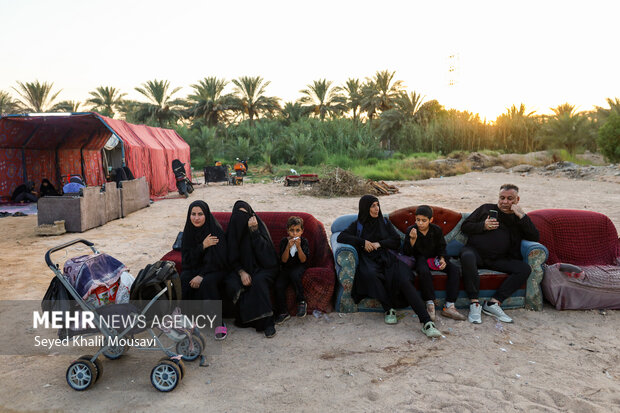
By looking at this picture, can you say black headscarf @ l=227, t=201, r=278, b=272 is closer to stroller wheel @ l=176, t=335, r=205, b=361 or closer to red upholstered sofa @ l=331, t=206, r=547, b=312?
red upholstered sofa @ l=331, t=206, r=547, b=312

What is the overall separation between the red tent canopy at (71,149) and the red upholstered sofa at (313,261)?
30.9 feet

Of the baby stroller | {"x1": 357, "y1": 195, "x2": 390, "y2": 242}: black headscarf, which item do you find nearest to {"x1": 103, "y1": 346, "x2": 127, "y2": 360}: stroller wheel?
the baby stroller

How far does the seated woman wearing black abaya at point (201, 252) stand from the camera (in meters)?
3.88

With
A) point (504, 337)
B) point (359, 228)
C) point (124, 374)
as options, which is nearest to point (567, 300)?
point (504, 337)

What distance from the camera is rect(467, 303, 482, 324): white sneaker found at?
3961mm

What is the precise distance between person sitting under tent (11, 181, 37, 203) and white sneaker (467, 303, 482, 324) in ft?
45.5

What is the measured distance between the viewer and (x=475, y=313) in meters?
4.02

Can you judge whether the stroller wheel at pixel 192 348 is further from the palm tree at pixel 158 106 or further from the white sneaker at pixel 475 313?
the palm tree at pixel 158 106

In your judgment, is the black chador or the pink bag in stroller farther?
the black chador

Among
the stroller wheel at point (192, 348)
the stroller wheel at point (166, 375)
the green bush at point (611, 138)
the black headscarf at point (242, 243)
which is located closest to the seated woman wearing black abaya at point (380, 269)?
the black headscarf at point (242, 243)

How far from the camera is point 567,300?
4.18 meters

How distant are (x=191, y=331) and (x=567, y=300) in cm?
367

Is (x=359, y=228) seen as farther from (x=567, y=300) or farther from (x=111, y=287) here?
(x=111, y=287)

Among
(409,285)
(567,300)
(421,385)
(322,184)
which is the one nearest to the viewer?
(421,385)
